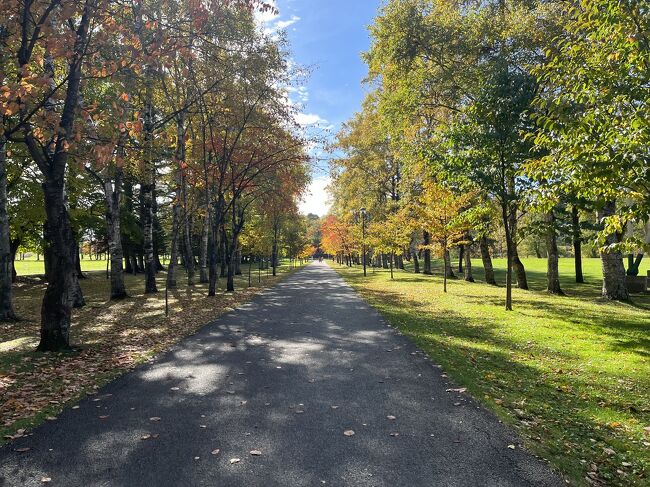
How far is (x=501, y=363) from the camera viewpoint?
25.2 ft

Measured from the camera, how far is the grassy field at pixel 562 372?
420cm

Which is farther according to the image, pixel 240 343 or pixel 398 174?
pixel 398 174

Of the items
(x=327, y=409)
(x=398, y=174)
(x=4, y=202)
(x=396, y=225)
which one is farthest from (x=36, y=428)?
(x=398, y=174)

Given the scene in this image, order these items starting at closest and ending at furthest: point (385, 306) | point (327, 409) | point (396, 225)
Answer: point (327, 409) < point (385, 306) < point (396, 225)

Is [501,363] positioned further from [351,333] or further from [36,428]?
[36,428]

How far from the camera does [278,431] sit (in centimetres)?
440

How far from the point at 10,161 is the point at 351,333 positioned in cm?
2006

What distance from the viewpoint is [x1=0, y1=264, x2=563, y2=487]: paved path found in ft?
11.6

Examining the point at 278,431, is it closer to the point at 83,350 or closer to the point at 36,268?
the point at 83,350

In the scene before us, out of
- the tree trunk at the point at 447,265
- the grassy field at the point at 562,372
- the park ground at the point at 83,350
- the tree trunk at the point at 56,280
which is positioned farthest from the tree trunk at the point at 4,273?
the tree trunk at the point at 447,265

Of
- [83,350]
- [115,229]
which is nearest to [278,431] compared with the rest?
[83,350]

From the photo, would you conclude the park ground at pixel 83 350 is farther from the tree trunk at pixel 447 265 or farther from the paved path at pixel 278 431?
the tree trunk at pixel 447 265

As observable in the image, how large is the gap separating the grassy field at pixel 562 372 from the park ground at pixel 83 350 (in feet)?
18.5

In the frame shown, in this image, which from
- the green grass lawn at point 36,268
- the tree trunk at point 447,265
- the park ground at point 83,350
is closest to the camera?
the park ground at point 83,350
